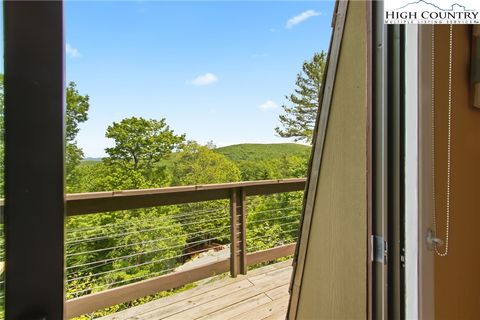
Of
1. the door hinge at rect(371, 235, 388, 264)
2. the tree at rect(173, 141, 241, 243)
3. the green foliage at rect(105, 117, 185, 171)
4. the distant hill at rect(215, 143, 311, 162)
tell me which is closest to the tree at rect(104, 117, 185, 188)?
the green foliage at rect(105, 117, 185, 171)

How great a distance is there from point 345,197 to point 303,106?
213 inches

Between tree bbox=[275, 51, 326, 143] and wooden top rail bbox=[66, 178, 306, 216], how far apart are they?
10.7 ft

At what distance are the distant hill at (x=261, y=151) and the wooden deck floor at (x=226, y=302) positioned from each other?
2.83 m

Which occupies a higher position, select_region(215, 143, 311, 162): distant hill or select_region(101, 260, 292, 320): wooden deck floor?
select_region(215, 143, 311, 162): distant hill

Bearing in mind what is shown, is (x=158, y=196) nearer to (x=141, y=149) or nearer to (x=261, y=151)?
(x=141, y=149)

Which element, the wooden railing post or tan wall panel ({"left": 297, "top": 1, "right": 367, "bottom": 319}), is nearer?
tan wall panel ({"left": 297, "top": 1, "right": 367, "bottom": 319})

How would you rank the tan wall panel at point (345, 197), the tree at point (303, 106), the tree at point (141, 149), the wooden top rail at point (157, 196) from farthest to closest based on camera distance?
the tree at point (303, 106) < the tree at point (141, 149) < the wooden top rail at point (157, 196) < the tan wall panel at point (345, 197)

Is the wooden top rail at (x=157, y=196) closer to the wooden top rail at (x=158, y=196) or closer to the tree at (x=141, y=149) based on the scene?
the wooden top rail at (x=158, y=196)

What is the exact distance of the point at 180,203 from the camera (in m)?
2.32

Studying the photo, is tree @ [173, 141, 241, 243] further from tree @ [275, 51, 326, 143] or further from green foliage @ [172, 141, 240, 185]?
tree @ [275, 51, 326, 143]

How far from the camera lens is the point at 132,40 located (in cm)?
432

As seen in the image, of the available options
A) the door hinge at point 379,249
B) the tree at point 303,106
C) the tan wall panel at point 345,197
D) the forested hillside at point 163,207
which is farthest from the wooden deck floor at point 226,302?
the tree at point 303,106

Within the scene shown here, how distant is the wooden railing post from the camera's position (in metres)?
2.59

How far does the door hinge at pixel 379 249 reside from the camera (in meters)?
0.76
